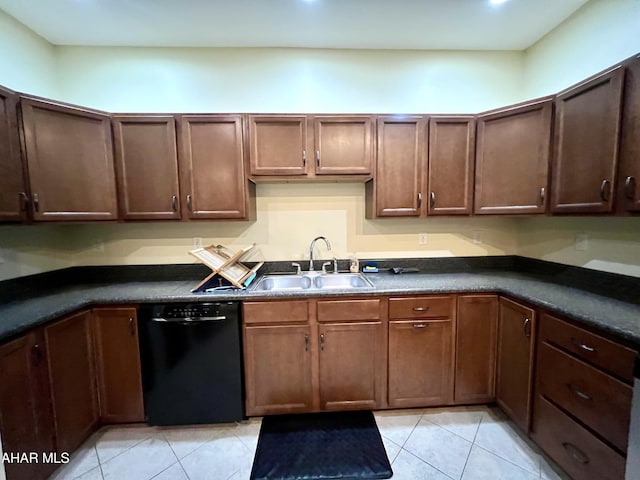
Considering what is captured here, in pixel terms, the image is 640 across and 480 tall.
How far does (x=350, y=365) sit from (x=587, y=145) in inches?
80.5

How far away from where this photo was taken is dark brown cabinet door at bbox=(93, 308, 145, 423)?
5.63 feet

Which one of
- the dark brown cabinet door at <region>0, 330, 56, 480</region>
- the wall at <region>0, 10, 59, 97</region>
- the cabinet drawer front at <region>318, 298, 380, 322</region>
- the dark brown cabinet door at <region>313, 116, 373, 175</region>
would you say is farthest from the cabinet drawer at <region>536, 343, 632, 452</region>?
the wall at <region>0, 10, 59, 97</region>

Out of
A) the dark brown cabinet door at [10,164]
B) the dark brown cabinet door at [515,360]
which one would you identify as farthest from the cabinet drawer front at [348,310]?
the dark brown cabinet door at [10,164]

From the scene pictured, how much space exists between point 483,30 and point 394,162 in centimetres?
126

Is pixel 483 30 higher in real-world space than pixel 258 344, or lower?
higher

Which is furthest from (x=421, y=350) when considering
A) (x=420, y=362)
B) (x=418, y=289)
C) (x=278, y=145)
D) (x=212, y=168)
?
(x=212, y=168)

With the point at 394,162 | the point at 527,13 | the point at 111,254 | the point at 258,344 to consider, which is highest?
the point at 527,13

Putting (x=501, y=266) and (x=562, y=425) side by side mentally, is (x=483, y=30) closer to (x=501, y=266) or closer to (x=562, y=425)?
(x=501, y=266)

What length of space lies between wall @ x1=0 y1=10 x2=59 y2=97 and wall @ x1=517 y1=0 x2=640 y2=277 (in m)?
4.07

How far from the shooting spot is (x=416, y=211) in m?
2.06

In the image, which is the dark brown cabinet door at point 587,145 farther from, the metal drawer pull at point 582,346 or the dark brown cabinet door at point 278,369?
the dark brown cabinet door at point 278,369

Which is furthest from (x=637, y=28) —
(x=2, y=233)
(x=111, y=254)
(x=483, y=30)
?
(x=2, y=233)

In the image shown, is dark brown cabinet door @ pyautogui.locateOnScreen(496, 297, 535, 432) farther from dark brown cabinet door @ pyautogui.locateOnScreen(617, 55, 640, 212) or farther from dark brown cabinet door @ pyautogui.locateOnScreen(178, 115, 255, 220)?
dark brown cabinet door @ pyautogui.locateOnScreen(178, 115, 255, 220)

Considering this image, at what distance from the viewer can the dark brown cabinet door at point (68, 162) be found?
5.38 feet
